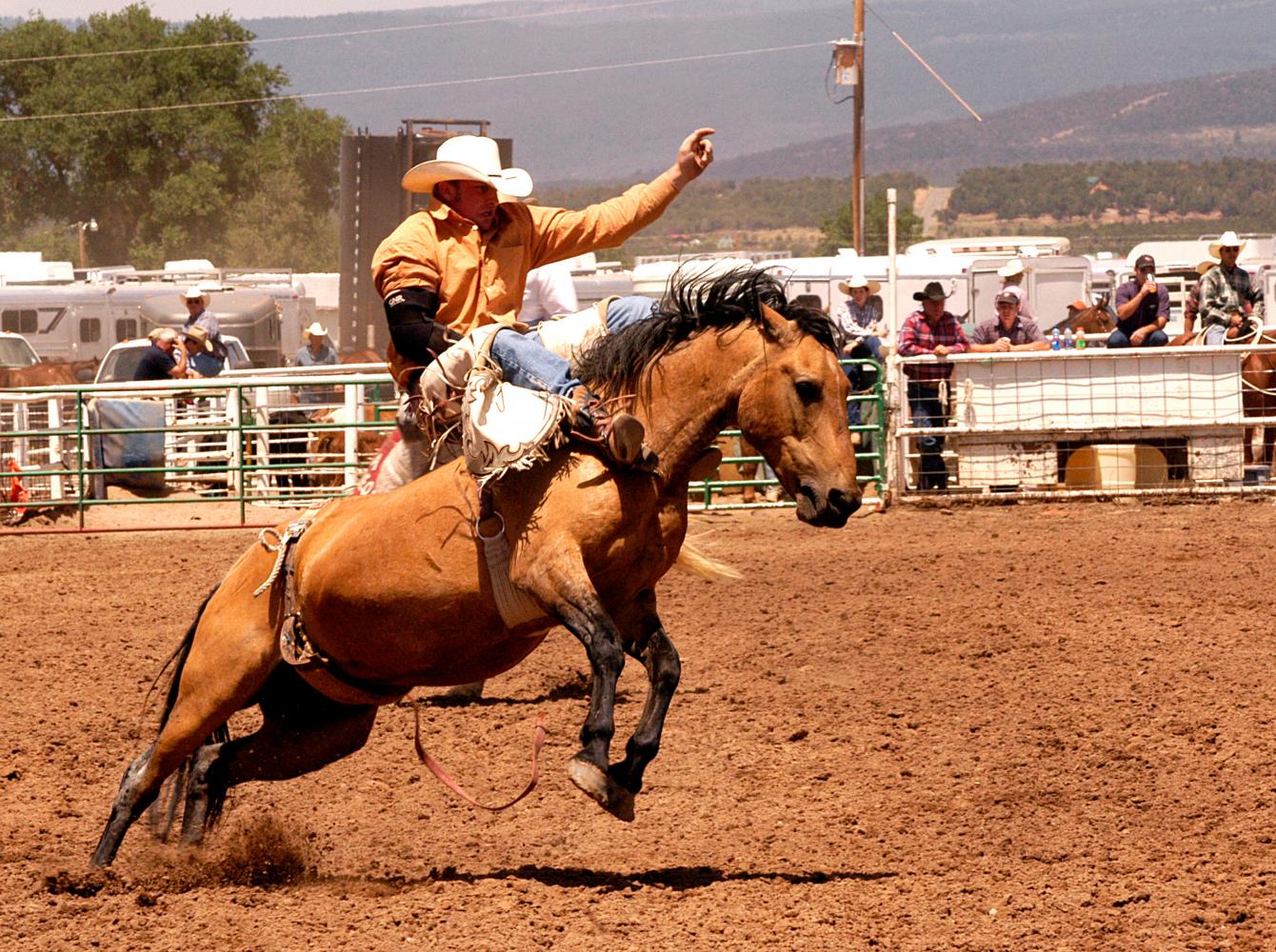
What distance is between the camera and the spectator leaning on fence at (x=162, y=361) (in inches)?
591

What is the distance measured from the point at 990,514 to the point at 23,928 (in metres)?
9.06

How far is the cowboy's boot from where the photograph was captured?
4500 millimetres

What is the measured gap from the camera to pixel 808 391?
15.0ft

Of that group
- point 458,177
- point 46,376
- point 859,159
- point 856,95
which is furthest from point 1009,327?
point 856,95

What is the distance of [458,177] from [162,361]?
1057cm

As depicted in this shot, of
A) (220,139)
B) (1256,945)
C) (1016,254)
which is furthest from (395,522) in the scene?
(220,139)

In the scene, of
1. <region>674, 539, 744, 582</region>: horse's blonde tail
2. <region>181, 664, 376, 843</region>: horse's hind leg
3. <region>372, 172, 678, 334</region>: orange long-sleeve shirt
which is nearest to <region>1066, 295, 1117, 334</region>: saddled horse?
<region>674, 539, 744, 582</region>: horse's blonde tail

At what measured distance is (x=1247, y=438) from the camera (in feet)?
44.1

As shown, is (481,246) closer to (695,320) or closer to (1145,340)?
(695,320)

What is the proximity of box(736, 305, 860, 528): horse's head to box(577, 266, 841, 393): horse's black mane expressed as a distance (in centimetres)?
9

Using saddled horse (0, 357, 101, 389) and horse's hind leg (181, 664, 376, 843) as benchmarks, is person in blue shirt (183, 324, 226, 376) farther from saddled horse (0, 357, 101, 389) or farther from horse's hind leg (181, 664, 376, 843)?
horse's hind leg (181, 664, 376, 843)

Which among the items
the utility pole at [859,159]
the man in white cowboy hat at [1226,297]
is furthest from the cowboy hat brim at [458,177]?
the utility pole at [859,159]

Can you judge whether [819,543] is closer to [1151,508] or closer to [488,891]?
[1151,508]

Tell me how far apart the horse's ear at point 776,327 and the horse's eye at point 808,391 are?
153mm
